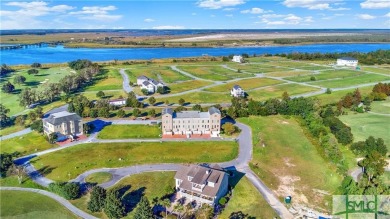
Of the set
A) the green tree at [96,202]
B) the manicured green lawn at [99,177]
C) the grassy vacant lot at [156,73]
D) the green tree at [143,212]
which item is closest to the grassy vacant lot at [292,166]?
the green tree at [143,212]

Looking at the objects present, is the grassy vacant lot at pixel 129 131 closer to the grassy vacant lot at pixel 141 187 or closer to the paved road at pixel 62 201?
the grassy vacant lot at pixel 141 187

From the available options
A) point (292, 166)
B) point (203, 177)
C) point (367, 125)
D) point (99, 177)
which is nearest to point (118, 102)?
point (99, 177)

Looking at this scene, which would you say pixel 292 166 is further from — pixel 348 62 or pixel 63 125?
Answer: pixel 348 62

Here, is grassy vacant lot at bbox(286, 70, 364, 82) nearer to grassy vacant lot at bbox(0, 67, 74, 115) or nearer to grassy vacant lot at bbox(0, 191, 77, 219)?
grassy vacant lot at bbox(0, 67, 74, 115)

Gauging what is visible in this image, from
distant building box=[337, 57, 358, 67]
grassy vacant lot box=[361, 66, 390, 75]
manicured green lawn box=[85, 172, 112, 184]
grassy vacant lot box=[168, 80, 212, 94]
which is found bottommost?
manicured green lawn box=[85, 172, 112, 184]

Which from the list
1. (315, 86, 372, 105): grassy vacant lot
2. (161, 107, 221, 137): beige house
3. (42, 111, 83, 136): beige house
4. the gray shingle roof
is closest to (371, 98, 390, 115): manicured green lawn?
(315, 86, 372, 105): grassy vacant lot

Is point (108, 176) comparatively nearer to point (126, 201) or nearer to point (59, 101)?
point (126, 201)
